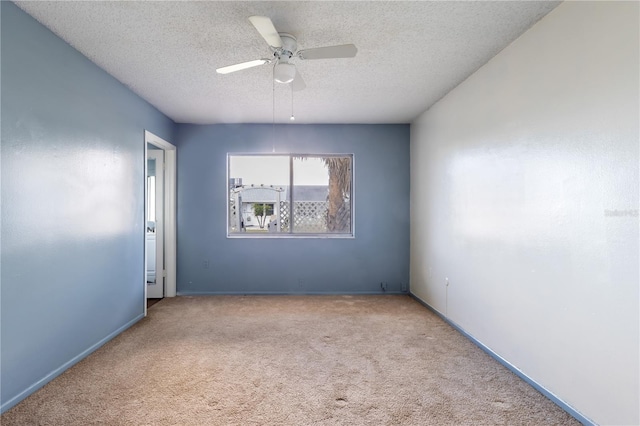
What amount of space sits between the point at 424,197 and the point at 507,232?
1.76 meters

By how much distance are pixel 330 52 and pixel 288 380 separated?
2276 mm

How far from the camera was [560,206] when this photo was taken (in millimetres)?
2008

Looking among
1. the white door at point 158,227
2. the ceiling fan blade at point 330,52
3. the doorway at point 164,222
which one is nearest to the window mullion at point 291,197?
the doorway at point 164,222

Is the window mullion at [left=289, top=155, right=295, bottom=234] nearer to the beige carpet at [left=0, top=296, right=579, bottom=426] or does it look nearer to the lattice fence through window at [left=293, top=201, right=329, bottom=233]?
the lattice fence through window at [left=293, top=201, right=329, bottom=233]

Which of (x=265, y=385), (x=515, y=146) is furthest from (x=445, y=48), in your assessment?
(x=265, y=385)

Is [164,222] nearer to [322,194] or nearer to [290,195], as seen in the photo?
[290,195]

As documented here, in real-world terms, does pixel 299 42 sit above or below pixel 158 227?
above

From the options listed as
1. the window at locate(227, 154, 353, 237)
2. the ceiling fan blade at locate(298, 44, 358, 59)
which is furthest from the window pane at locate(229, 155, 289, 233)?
the ceiling fan blade at locate(298, 44, 358, 59)

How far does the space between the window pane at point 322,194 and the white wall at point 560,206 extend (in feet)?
6.56

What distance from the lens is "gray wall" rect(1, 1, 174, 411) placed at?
200 centimetres

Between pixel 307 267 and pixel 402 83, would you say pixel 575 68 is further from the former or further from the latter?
pixel 307 267

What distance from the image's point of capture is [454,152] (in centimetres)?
339

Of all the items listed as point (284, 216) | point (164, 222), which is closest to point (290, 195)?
point (284, 216)

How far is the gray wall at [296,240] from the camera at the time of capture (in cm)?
475
